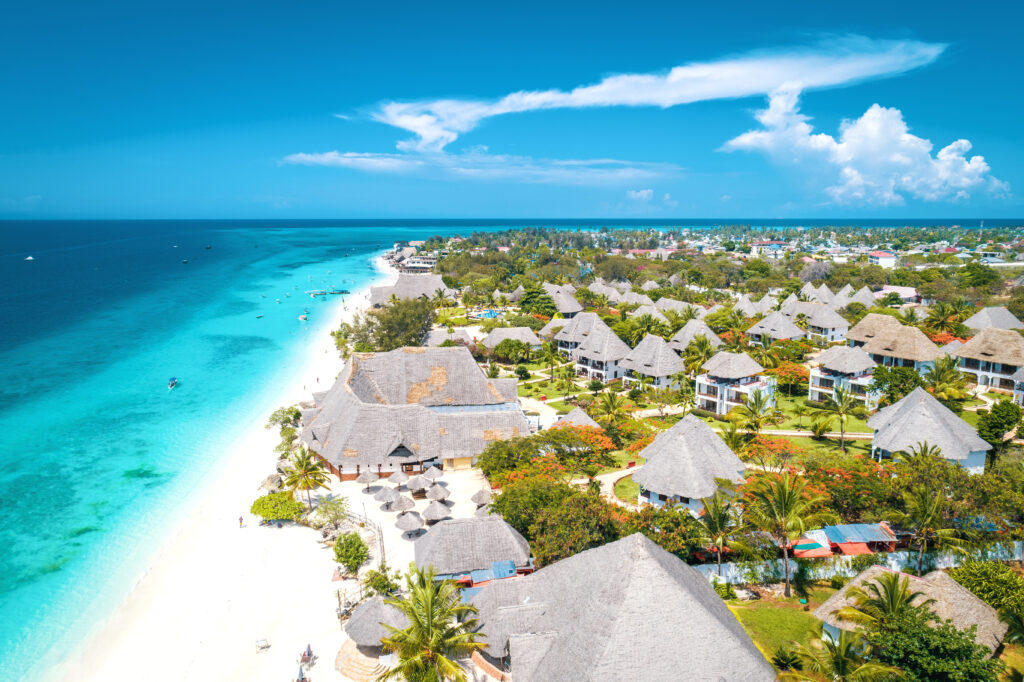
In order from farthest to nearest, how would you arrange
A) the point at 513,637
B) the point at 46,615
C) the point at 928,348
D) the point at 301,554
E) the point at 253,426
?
the point at 928,348 → the point at 253,426 → the point at 301,554 → the point at 46,615 → the point at 513,637

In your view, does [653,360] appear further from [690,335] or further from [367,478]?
[367,478]

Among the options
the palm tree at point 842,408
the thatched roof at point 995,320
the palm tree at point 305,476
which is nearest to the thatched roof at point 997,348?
the palm tree at point 842,408

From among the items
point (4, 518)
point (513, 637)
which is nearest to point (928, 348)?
point (513, 637)

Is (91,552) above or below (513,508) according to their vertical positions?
below

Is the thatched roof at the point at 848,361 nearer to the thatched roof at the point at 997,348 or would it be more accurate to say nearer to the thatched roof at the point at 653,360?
the thatched roof at the point at 997,348

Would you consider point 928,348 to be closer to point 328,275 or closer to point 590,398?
point 590,398

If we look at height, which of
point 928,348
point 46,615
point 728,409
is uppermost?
point 928,348
